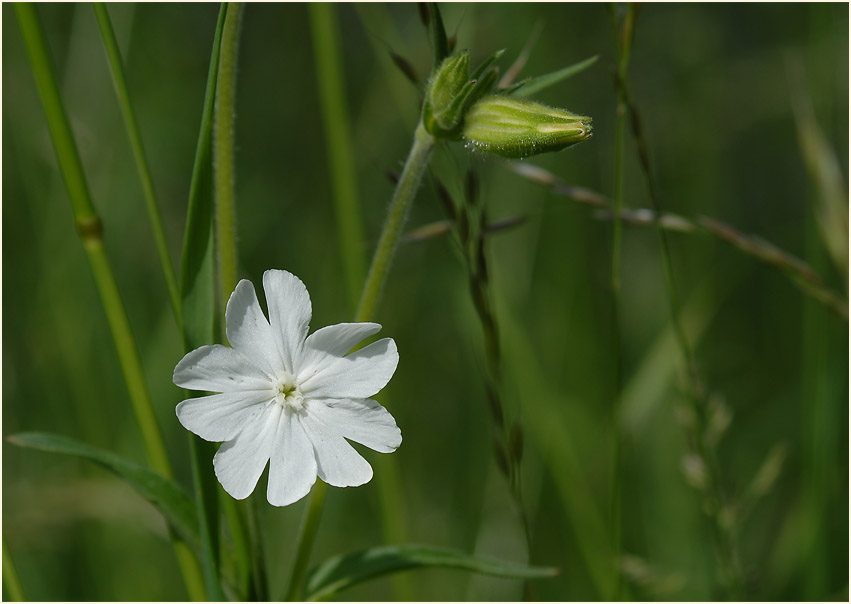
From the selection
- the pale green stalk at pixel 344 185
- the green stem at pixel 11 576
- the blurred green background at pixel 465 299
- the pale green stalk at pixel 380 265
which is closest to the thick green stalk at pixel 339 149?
the pale green stalk at pixel 344 185

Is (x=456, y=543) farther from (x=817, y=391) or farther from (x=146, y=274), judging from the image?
(x=146, y=274)

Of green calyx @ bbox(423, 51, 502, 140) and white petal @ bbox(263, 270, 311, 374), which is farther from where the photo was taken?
green calyx @ bbox(423, 51, 502, 140)

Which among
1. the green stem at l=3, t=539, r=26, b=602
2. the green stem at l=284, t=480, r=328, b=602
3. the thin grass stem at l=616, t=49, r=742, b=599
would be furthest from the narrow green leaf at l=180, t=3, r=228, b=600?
the thin grass stem at l=616, t=49, r=742, b=599

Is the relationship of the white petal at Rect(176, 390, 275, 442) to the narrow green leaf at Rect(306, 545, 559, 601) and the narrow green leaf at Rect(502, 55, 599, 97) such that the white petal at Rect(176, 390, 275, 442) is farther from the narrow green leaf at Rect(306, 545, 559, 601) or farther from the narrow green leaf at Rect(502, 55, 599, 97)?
the narrow green leaf at Rect(502, 55, 599, 97)

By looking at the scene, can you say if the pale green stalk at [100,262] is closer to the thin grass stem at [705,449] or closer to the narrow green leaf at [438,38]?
the narrow green leaf at [438,38]

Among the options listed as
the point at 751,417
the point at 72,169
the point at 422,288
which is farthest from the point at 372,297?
the point at 751,417

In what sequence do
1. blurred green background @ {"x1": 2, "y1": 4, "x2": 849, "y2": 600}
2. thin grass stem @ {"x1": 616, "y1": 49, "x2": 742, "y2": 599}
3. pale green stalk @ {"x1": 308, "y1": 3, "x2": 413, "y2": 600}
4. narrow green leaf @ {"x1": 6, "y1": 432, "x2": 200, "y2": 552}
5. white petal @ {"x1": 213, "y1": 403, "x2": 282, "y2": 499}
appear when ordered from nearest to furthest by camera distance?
1. white petal @ {"x1": 213, "y1": 403, "x2": 282, "y2": 499}
2. narrow green leaf @ {"x1": 6, "y1": 432, "x2": 200, "y2": 552}
3. thin grass stem @ {"x1": 616, "y1": 49, "x2": 742, "y2": 599}
4. pale green stalk @ {"x1": 308, "y1": 3, "x2": 413, "y2": 600}
5. blurred green background @ {"x1": 2, "y1": 4, "x2": 849, "y2": 600}
